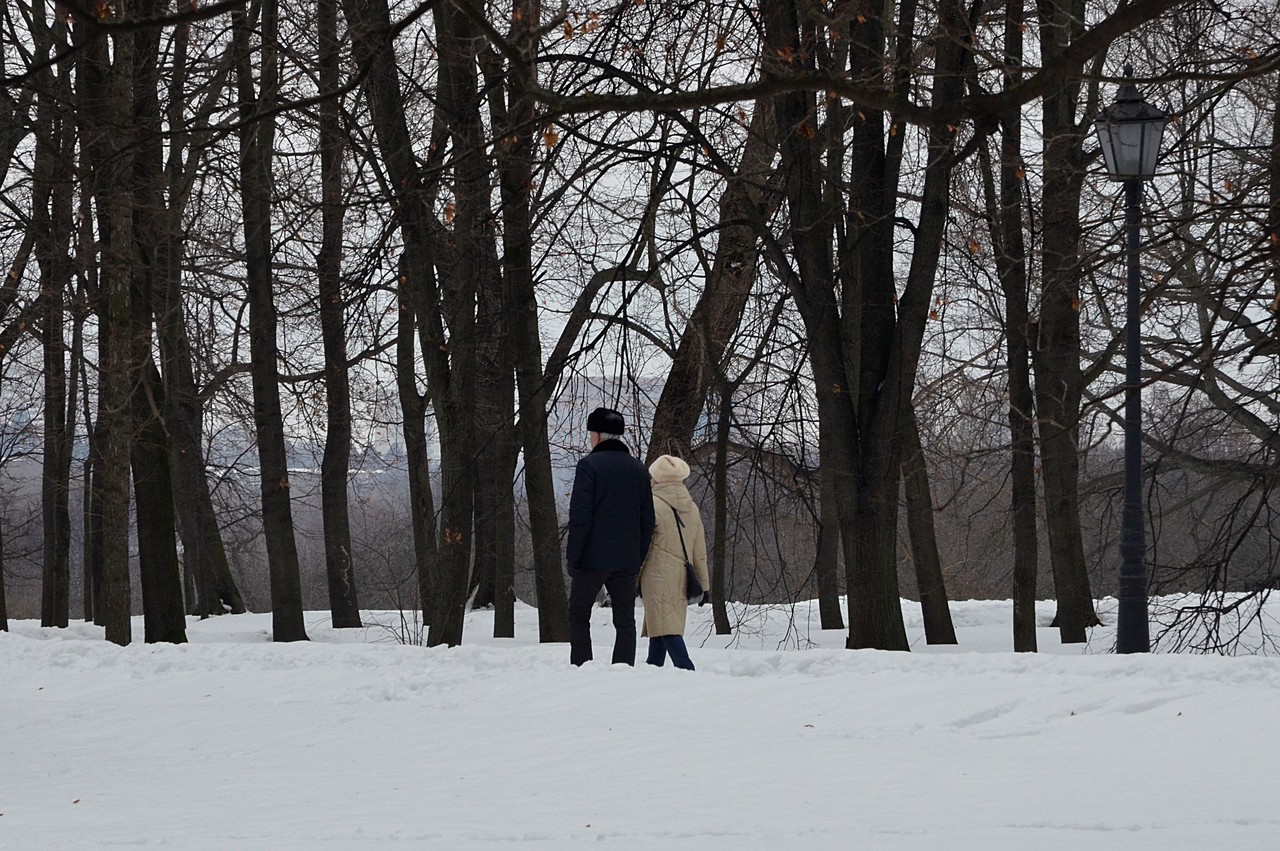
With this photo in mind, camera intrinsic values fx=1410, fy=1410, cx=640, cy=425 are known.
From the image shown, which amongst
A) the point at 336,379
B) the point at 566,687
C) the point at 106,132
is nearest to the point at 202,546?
the point at 336,379

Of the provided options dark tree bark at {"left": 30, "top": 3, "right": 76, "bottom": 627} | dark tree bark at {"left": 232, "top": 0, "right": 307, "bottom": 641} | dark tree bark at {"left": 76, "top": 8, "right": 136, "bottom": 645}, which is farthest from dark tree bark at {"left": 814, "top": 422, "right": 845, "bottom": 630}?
dark tree bark at {"left": 30, "top": 3, "right": 76, "bottom": 627}

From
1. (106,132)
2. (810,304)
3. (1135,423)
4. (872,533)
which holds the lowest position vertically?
(872,533)

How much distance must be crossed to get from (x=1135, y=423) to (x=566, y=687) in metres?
5.06

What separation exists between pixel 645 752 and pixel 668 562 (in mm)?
3079

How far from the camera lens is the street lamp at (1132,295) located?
10.3 metres

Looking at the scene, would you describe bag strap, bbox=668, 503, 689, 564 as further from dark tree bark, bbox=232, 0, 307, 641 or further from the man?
dark tree bark, bbox=232, 0, 307, 641

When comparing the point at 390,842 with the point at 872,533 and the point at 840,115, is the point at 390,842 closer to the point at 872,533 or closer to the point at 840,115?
the point at 872,533

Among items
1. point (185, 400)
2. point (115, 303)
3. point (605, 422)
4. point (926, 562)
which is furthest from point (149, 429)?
point (926, 562)

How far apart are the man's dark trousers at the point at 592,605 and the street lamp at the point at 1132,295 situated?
11.8ft

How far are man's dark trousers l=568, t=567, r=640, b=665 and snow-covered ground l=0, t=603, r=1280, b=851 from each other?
1.02 feet

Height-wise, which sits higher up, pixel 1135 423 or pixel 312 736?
pixel 1135 423

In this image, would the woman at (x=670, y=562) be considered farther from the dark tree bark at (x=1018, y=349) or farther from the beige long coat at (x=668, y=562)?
the dark tree bark at (x=1018, y=349)

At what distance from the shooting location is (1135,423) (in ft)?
35.3

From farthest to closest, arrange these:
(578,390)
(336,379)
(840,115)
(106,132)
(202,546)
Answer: (202,546) → (336,379) → (578,390) → (840,115) → (106,132)
